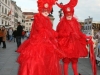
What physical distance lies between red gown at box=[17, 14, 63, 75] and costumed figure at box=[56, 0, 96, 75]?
106cm

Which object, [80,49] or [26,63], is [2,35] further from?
[26,63]

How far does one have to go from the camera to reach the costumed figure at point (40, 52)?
15.1ft

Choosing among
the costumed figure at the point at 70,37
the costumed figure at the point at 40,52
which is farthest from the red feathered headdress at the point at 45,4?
the costumed figure at the point at 70,37

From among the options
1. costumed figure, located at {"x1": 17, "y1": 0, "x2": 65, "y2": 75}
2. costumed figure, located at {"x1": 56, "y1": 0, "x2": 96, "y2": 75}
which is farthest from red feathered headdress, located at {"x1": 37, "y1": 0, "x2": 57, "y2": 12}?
costumed figure, located at {"x1": 56, "y1": 0, "x2": 96, "y2": 75}

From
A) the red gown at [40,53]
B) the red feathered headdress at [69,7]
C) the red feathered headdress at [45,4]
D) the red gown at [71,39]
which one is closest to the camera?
the red gown at [40,53]

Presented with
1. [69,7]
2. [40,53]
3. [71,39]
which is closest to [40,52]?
[40,53]

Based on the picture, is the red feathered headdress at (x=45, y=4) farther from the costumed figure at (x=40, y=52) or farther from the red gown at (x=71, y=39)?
the red gown at (x=71, y=39)

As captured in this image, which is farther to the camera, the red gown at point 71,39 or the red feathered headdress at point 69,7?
the red feathered headdress at point 69,7

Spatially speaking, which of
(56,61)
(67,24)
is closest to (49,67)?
(56,61)

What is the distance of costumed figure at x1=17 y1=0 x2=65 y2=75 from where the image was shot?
15.1ft

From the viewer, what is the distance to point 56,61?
4.87 metres

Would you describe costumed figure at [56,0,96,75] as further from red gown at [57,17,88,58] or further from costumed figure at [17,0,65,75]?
costumed figure at [17,0,65,75]

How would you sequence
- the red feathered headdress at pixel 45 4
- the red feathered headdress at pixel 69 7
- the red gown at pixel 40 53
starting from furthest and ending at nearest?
the red feathered headdress at pixel 69 7, the red feathered headdress at pixel 45 4, the red gown at pixel 40 53

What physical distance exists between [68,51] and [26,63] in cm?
168
